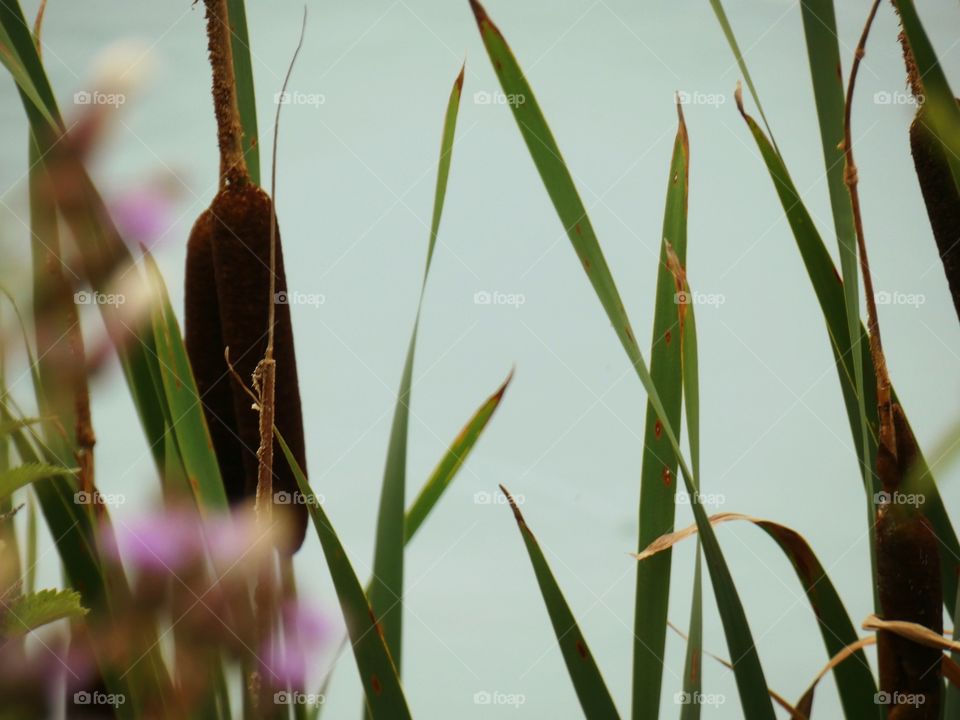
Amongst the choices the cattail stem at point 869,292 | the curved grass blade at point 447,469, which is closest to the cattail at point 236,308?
the curved grass blade at point 447,469

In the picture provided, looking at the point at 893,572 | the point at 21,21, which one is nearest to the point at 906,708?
the point at 893,572

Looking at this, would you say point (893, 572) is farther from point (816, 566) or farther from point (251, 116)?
point (251, 116)

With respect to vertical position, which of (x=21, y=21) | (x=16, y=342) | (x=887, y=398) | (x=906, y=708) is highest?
(x=21, y=21)

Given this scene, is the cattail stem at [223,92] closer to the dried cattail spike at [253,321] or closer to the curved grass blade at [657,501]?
the dried cattail spike at [253,321]

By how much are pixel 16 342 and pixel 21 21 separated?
0.24m

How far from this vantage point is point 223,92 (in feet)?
1.26

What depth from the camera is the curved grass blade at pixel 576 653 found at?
41 cm

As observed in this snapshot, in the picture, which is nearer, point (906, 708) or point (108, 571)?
point (906, 708)

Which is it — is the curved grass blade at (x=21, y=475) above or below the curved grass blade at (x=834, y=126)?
below

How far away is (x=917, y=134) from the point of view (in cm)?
40

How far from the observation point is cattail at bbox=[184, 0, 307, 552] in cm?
39

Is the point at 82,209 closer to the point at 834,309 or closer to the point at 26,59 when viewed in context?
the point at 26,59

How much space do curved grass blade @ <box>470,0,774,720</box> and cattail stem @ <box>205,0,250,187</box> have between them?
0.47 feet

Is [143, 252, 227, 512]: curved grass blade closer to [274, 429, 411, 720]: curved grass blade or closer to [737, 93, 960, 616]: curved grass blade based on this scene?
[274, 429, 411, 720]: curved grass blade
